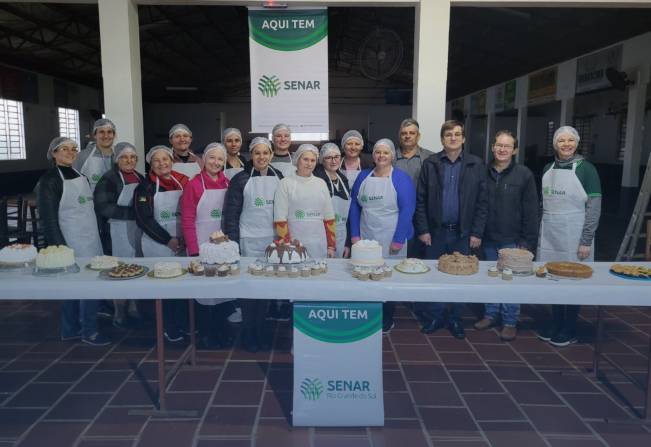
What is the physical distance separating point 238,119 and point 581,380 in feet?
68.0

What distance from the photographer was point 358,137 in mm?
3742

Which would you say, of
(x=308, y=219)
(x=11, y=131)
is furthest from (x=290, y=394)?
(x=11, y=131)

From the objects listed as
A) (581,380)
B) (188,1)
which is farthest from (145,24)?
(581,380)

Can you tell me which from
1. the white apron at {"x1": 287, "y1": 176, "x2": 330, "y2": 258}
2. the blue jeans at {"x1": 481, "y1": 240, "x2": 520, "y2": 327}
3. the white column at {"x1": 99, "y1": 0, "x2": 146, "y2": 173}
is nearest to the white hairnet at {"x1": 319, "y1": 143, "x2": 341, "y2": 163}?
the white apron at {"x1": 287, "y1": 176, "x2": 330, "y2": 258}

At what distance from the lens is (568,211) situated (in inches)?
136

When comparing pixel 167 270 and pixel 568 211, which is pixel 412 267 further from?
pixel 568 211

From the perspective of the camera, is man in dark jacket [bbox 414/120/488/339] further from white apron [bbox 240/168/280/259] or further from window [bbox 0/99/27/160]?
window [bbox 0/99/27/160]

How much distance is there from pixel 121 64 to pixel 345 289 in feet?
10.1

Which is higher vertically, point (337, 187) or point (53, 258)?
point (337, 187)

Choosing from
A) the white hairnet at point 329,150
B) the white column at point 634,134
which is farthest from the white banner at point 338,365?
the white column at point 634,134

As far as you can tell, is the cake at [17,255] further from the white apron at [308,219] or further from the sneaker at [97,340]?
the white apron at [308,219]

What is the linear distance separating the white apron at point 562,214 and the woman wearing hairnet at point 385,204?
997 mm

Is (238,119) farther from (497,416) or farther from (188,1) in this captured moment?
(497,416)

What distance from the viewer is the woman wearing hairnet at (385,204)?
3.39 m
